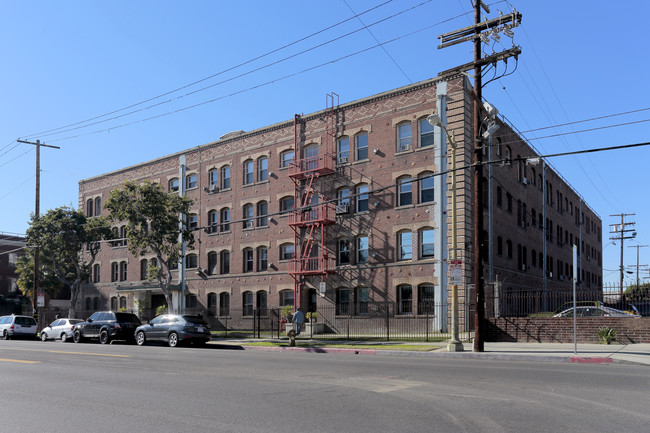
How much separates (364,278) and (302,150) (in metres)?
8.99

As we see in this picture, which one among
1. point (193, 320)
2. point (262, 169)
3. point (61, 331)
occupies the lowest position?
point (61, 331)

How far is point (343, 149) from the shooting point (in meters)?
34.2

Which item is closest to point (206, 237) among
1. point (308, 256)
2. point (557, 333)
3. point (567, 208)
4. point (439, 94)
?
point (308, 256)

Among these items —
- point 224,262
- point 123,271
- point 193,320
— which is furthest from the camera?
point 123,271

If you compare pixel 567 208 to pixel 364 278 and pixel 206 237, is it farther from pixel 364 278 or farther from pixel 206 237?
pixel 206 237

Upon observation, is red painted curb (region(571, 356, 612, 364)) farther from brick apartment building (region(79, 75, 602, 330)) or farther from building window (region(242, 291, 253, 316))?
building window (region(242, 291, 253, 316))

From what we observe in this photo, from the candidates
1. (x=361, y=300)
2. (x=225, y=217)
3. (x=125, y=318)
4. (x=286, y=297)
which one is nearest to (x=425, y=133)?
(x=361, y=300)

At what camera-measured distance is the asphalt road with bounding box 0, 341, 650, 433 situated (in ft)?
24.5

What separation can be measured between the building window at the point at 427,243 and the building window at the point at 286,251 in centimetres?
894

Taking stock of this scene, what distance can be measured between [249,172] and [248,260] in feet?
19.2

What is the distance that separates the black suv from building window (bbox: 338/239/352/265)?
37.9 ft

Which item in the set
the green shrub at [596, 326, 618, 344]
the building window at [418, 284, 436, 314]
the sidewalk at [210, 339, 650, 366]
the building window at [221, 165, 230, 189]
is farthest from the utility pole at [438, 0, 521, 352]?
the building window at [221, 165, 230, 189]

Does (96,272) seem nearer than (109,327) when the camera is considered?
No

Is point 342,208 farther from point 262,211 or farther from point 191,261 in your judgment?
point 191,261
